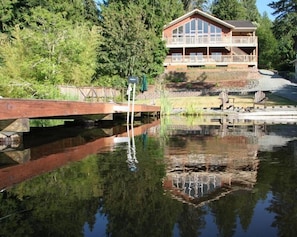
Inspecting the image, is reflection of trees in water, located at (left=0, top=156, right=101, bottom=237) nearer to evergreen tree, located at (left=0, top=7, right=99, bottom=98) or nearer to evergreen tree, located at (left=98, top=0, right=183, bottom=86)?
evergreen tree, located at (left=0, top=7, right=99, bottom=98)

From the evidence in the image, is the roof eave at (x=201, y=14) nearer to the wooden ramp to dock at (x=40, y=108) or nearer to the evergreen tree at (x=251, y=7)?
the wooden ramp to dock at (x=40, y=108)

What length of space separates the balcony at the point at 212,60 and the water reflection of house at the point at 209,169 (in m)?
38.5

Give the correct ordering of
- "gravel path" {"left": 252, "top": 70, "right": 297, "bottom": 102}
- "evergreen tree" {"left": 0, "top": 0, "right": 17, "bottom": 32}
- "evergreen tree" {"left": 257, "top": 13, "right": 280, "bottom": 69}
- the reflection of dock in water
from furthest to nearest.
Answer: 1. "evergreen tree" {"left": 257, "top": 13, "right": 280, "bottom": 69}
2. "evergreen tree" {"left": 0, "top": 0, "right": 17, "bottom": 32}
3. "gravel path" {"left": 252, "top": 70, "right": 297, "bottom": 102}
4. the reflection of dock in water

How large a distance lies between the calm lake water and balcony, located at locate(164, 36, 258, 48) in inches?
1621

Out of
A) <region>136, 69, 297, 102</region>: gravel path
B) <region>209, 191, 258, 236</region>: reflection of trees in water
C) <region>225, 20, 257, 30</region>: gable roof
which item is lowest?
<region>209, 191, 258, 236</region>: reflection of trees in water

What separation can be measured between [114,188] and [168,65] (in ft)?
143

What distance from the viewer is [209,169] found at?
21.5 ft

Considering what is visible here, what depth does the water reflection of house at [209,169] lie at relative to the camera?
509 centimetres

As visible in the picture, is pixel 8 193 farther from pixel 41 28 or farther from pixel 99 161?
pixel 41 28

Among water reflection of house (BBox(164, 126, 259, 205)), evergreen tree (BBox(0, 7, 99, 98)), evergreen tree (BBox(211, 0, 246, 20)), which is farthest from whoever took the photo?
evergreen tree (BBox(211, 0, 246, 20))

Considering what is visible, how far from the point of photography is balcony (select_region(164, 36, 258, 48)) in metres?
48.6

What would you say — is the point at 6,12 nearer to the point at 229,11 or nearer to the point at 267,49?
the point at 229,11

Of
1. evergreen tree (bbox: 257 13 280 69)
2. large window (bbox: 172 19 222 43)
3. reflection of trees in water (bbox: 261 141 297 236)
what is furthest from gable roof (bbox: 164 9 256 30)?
reflection of trees in water (bbox: 261 141 297 236)

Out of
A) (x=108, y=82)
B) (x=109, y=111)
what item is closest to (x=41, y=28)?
(x=109, y=111)
